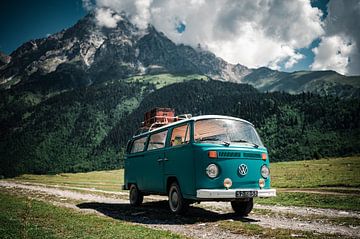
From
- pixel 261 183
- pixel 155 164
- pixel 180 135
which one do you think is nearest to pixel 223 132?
pixel 180 135

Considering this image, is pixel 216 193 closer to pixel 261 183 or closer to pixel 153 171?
pixel 261 183

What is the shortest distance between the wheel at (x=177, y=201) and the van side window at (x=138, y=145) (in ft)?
12.3

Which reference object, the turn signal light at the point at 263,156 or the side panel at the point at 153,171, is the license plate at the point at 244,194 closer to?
the turn signal light at the point at 263,156

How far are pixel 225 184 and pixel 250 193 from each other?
92 centimetres

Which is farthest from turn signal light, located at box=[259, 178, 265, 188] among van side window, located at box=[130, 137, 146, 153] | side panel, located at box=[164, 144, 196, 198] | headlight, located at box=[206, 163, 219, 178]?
van side window, located at box=[130, 137, 146, 153]

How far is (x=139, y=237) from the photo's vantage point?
8047mm

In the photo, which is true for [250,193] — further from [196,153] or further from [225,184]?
[196,153]

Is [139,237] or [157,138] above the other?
[157,138]

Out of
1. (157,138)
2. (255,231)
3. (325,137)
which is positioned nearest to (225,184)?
(255,231)

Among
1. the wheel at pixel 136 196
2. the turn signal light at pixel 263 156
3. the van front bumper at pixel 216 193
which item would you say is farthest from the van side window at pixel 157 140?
the turn signal light at pixel 263 156

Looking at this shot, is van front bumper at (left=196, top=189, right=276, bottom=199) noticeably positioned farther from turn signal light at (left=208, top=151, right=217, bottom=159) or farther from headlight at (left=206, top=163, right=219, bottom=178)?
turn signal light at (left=208, top=151, right=217, bottom=159)

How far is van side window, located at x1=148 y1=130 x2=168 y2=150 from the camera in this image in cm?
1327

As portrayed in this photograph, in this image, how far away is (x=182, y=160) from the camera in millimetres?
11438

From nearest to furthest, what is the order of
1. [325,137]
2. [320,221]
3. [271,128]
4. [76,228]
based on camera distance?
1. [76,228]
2. [320,221]
3. [325,137]
4. [271,128]
